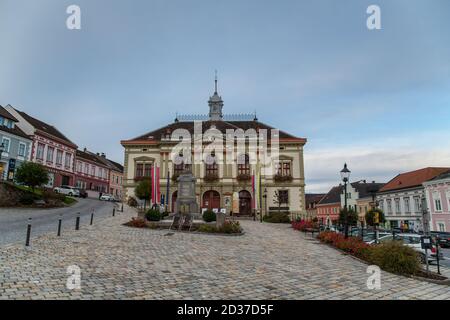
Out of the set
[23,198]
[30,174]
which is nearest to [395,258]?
[23,198]

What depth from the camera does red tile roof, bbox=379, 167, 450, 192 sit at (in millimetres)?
41094

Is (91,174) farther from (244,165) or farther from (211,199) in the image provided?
(244,165)

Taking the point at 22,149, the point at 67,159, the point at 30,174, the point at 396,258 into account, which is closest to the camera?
the point at 396,258

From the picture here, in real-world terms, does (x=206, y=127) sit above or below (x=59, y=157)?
above

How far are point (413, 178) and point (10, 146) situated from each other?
55.3 m

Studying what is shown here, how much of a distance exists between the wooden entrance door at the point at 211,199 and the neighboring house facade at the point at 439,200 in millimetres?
27534

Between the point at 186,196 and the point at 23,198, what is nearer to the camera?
the point at 186,196

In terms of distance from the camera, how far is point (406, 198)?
42.9 m

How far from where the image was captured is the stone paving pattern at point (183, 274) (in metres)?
6.11

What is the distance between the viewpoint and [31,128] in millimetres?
39875

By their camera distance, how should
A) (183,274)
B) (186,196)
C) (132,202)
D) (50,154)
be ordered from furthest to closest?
(50,154), (132,202), (186,196), (183,274)

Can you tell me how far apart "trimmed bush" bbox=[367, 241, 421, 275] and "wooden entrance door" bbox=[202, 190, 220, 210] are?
2906 centimetres
